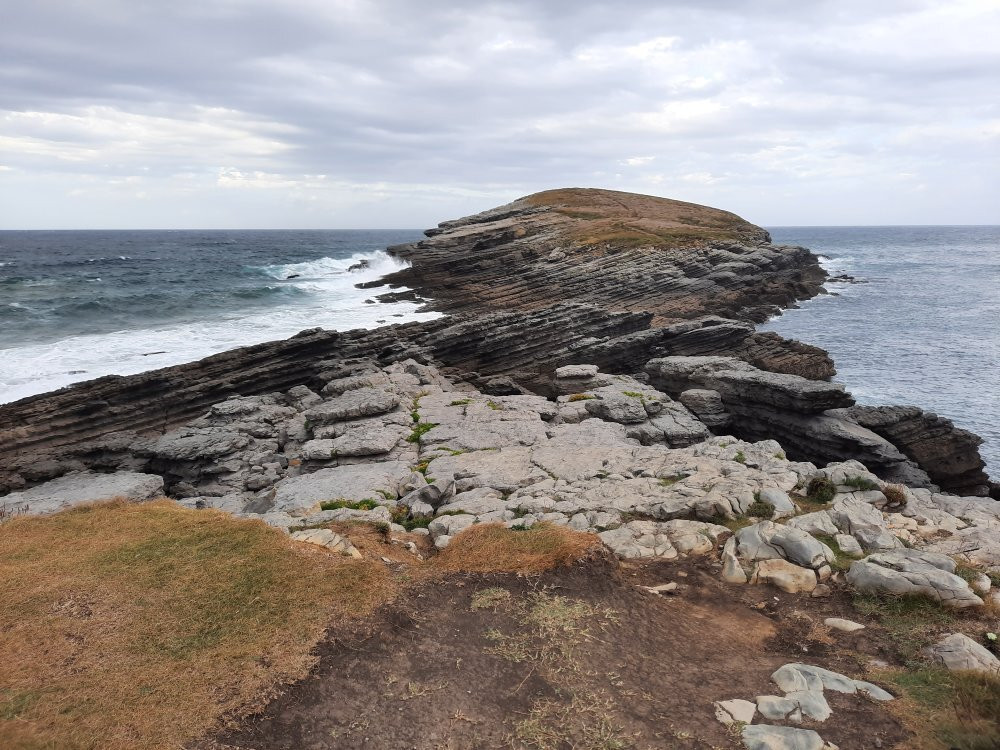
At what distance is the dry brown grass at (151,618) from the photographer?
7109 mm

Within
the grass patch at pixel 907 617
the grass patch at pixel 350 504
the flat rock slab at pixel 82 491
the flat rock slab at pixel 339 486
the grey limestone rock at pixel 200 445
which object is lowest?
the flat rock slab at pixel 82 491

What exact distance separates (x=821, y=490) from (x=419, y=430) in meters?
12.1

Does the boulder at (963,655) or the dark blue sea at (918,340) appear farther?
the dark blue sea at (918,340)

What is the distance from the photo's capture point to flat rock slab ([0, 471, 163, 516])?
17.4 meters

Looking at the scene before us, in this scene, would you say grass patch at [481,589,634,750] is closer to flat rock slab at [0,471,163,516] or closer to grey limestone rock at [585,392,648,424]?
grey limestone rock at [585,392,648,424]

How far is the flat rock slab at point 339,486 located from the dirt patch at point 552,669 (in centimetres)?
537

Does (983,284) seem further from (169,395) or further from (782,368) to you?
(169,395)

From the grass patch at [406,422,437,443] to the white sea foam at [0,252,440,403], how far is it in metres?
19.3

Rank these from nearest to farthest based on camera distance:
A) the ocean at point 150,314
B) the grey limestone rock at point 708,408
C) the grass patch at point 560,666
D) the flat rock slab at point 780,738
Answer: the flat rock slab at point 780,738, the grass patch at point 560,666, the grey limestone rock at point 708,408, the ocean at point 150,314

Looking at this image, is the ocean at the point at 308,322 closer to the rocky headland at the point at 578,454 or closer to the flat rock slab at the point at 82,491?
the rocky headland at the point at 578,454

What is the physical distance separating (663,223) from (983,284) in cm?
4335

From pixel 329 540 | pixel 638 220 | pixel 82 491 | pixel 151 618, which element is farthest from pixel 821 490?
pixel 638 220

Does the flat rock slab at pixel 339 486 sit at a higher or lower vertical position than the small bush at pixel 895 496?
lower

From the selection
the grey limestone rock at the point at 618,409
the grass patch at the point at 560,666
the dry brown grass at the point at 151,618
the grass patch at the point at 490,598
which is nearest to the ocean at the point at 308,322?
the grey limestone rock at the point at 618,409
